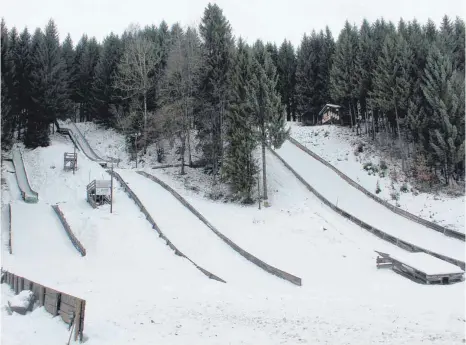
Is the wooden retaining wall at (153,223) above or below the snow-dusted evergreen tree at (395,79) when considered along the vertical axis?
below

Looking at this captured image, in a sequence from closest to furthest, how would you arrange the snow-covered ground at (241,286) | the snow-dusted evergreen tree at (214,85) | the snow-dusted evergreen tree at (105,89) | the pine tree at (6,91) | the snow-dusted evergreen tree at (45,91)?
the snow-covered ground at (241,286) < the pine tree at (6,91) < the snow-dusted evergreen tree at (214,85) < the snow-dusted evergreen tree at (45,91) < the snow-dusted evergreen tree at (105,89)

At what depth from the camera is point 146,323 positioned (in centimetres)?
1138

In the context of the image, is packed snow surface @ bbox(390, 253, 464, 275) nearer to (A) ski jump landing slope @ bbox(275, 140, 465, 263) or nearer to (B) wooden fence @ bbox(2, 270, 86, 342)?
(A) ski jump landing slope @ bbox(275, 140, 465, 263)

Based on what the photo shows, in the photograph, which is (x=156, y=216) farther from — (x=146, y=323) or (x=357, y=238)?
(x=146, y=323)

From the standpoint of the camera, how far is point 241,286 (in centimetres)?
1725

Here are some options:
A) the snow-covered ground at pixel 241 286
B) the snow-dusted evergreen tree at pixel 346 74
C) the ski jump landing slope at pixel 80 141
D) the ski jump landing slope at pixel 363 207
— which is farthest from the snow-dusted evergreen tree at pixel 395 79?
the ski jump landing slope at pixel 80 141

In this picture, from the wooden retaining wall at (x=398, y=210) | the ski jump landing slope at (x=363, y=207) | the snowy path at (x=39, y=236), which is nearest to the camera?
the snowy path at (x=39, y=236)

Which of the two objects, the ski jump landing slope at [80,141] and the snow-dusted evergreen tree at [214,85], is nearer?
the snow-dusted evergreen tree at [214,85]

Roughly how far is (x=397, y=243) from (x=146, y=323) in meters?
17.3

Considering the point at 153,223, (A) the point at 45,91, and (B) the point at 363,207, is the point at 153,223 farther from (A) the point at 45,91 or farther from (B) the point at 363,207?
(A) the point at 45,91

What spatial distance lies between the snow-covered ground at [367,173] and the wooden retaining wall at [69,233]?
23112 mm

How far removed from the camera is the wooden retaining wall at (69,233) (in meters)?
21.7

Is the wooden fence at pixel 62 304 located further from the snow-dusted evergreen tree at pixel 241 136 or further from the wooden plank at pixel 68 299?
the snow-dusted evergreen tree at pixel 241 136

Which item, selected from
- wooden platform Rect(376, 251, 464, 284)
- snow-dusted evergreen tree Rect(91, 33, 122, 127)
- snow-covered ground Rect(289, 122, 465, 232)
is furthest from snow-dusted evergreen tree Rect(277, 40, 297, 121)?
wooden platform Rect(376, 251, 464, 284)
